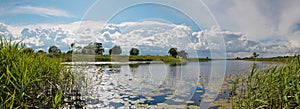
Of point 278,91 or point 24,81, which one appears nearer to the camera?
point 24,81

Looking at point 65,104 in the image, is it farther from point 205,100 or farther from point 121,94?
point 205,100

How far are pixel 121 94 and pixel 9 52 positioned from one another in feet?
10.6

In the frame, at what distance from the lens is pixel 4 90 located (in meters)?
3.28

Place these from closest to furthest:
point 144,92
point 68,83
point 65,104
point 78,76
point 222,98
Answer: point 65,104 < point 68,83 < point 78,76 < point 222,98 < point 144,92

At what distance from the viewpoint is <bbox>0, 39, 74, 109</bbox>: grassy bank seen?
3102mm

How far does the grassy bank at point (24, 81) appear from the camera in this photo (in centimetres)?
310

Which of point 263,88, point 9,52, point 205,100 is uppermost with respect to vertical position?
point 9,52

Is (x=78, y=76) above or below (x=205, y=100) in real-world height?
above

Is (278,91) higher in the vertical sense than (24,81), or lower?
lower

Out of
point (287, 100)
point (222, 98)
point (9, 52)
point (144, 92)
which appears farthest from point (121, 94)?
point (287, 100)

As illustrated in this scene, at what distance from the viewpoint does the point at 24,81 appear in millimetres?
3119

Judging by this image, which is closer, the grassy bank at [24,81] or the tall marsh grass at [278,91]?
the grassy bank at [24,81]

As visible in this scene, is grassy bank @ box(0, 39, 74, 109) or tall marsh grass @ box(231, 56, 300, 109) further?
tall marsh grass @ box(231, 56, 300, 109)

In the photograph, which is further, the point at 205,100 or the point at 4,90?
the point at 205,100
